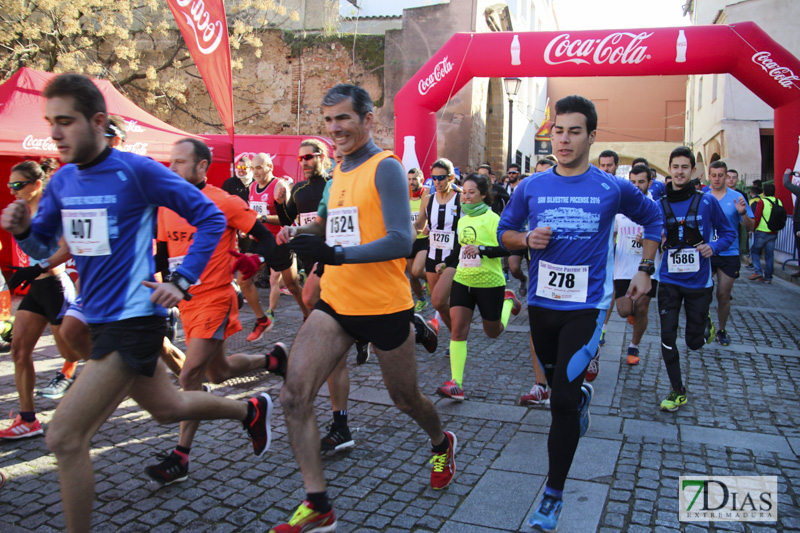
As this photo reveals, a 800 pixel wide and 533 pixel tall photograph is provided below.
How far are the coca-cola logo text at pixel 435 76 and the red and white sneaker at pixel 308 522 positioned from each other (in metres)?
11.1

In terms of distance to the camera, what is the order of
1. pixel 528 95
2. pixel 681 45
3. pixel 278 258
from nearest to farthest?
pixel 278 258 → pixel 681 45 → pixel 528 95

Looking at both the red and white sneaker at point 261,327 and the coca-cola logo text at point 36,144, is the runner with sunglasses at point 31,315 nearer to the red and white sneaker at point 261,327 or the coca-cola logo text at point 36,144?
the red and white sneaker at point 261,327

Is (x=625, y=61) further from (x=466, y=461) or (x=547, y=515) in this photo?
(x=547, y=515)

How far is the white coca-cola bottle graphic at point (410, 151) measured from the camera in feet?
42.7

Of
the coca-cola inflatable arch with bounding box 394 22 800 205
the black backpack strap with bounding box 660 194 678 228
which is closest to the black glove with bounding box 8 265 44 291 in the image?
the black backpack strap with bounding box 660 194 678 228

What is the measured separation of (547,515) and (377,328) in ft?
3.94

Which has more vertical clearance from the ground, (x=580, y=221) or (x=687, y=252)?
(x=580, y=221)

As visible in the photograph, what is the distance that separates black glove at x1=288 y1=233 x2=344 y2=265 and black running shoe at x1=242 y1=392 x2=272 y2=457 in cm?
112

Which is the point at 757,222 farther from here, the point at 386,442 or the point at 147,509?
the point at 147,509

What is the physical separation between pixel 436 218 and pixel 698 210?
264 centimetres

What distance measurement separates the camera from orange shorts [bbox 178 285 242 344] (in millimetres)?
3832

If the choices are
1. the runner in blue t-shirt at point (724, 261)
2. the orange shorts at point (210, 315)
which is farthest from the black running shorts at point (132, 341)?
the runner in blue t-shirt at point (724, 261)

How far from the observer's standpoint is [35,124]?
356 inches
